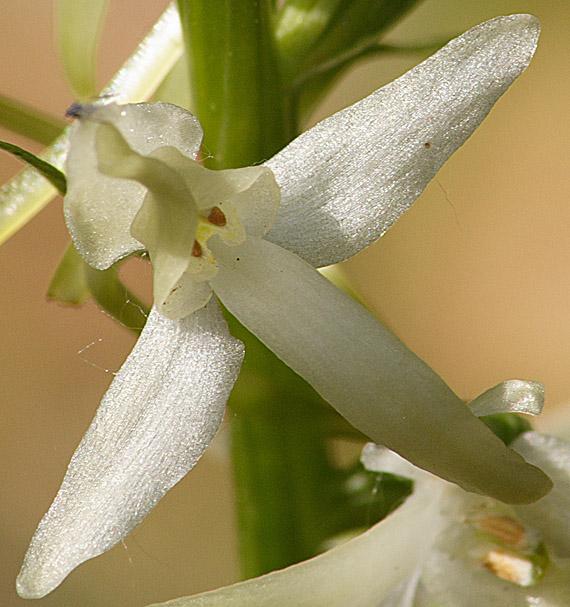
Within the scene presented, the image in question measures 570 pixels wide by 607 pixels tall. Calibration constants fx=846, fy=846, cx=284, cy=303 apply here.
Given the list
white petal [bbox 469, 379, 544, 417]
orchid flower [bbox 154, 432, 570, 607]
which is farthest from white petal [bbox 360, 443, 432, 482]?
white petal [bbox 469, 379, 544, 417]

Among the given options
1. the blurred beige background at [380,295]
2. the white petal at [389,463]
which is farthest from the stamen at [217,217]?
the blurred beige background at [380,295]

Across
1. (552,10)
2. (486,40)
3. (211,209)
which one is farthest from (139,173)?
Answer: (552,10)

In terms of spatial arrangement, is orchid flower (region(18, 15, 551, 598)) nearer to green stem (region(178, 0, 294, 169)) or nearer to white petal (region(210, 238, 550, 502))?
white petal (region(210, 238, 550, 502))

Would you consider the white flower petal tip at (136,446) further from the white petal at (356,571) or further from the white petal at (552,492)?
the white petal at (552,492)

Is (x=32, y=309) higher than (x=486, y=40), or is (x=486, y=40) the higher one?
(x=486, y=40)

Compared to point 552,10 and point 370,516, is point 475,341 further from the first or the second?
point 370,516

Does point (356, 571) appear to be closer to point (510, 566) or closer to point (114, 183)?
point (510, 566)
